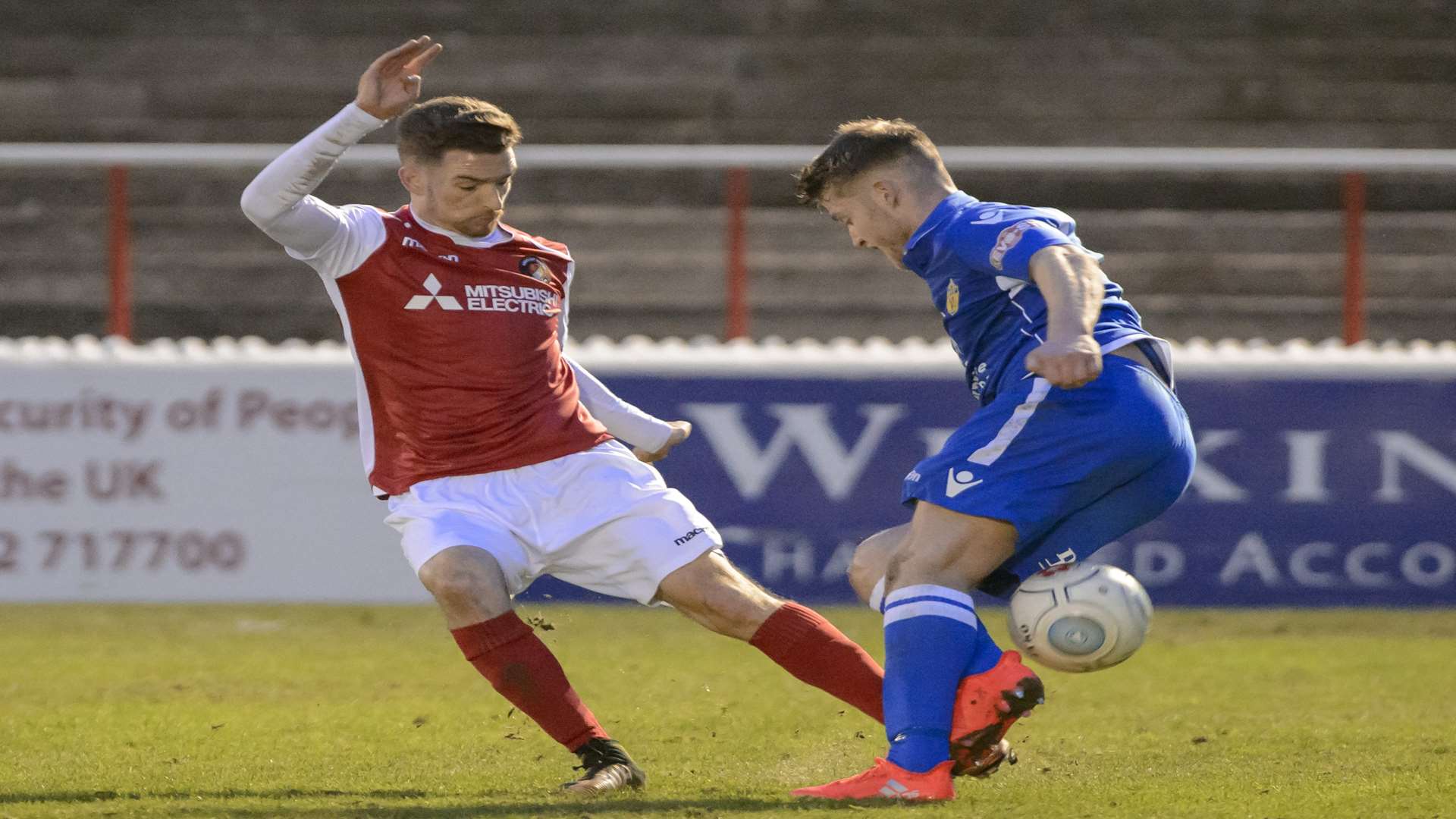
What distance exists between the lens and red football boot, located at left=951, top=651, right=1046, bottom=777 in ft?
12.4

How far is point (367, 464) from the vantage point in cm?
449

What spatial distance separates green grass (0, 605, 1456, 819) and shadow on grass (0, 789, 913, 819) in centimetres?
1

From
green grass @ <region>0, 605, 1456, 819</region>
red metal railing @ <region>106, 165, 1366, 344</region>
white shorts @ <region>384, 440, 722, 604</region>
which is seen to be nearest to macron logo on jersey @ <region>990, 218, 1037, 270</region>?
white shorts @ <region>384, 440, 722, 604</region>

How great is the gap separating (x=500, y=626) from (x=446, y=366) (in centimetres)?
66

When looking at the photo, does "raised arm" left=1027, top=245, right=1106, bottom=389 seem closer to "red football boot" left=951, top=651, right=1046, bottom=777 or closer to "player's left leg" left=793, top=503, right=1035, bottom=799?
"player's left leg" left=793, top=503, right=1035, bottom=799

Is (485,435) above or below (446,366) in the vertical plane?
below

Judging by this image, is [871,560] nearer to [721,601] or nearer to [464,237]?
[721,601]

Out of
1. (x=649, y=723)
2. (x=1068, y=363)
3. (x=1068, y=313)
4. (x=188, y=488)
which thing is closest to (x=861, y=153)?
(x=1068, y=313)

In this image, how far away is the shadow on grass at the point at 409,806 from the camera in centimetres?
387

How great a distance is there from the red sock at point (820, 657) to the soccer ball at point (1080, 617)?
435 millimetres

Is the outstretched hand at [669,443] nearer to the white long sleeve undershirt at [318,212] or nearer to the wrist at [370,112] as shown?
the white long sleeve undershirt at [318,212]

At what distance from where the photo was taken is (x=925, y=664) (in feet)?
12.6

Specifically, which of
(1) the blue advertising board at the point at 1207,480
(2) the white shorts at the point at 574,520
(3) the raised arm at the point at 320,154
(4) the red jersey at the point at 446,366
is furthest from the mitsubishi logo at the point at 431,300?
(1) the blue advertising board at the point at 1207,480

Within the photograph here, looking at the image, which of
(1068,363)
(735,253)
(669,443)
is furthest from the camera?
(735,253)
